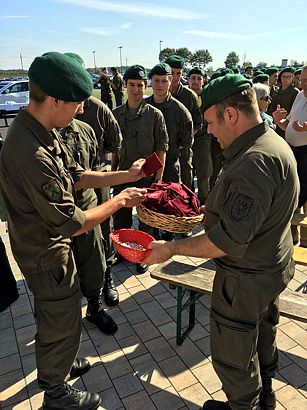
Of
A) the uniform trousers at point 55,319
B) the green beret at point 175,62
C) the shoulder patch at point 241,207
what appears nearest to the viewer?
the shoulder patch at point 241,207

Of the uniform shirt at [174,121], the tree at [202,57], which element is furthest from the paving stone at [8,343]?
the tree at [202,57]

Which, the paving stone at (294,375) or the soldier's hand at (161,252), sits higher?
the soldier's hand at (161,252)

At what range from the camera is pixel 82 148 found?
3148 millimetres

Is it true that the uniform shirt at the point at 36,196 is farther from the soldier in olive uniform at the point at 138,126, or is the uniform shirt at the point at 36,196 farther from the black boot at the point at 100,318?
the soldier in olive uniform at the point at 138,126

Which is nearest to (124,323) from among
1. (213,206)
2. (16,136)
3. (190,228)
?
(190,228)

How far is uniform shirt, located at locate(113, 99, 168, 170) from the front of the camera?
4238mm

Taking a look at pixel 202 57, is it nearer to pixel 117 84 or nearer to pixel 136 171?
pixel 117 84

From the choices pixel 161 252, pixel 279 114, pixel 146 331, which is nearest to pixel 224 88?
pixel 161 252

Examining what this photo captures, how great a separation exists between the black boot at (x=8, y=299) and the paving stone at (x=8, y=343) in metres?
0.35

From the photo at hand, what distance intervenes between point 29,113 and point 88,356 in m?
2.18

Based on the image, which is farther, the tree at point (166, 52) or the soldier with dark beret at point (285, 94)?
the tree at point (166, 52)

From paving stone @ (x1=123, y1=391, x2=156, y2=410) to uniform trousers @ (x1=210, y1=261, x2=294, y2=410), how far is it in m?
0.73

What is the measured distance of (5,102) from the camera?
699 inches

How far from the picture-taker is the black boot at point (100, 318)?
334 cm
